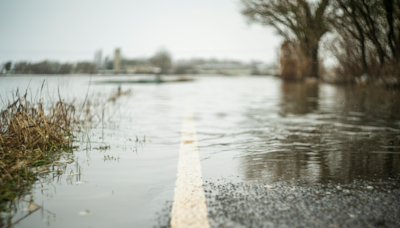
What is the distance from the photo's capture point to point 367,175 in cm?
431

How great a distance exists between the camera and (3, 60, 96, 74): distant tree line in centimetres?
862

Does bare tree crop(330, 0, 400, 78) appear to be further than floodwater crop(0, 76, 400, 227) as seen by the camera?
Yes

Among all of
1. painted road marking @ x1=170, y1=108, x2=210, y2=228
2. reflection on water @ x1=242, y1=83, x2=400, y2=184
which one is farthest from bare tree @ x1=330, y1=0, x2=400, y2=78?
painted road marking @ x1=170, y1=108, x2=210, y2=228

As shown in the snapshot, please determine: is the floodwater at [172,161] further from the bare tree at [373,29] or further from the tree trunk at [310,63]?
the tree trunk at [310,63]

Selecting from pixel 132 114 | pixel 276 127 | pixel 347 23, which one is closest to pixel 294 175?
pixel 276 127

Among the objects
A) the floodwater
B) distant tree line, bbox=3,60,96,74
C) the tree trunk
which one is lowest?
the floodwater

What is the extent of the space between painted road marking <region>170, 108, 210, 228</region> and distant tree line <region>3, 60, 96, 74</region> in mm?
4578

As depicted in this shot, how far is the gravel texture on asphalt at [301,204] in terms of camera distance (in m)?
2.93

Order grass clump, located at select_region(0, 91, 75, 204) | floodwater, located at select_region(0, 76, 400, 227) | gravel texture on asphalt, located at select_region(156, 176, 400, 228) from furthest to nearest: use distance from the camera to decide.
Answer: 1. grass clump, located at select_region(0, 91, 75, 204)
2. floodwater, located at select_region(0, 76, 400, 227)
3. gravel texture on asphalt, located at select_region(156, 176, 400, 228)

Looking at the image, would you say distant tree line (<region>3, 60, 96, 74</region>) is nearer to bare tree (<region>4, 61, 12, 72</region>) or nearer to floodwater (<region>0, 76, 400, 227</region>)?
bare tree (<region>4, 61, 12, 72</region>)

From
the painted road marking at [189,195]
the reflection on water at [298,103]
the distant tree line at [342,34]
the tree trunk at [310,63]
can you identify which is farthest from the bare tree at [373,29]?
the painted road marking at [189,195]

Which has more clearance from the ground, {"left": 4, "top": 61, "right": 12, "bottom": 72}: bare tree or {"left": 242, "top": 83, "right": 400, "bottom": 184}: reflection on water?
{"left": 4, "top": 61, "right": 12, "bottom": 72}: bare tree

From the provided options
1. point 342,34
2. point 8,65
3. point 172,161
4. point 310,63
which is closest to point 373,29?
point 342,34

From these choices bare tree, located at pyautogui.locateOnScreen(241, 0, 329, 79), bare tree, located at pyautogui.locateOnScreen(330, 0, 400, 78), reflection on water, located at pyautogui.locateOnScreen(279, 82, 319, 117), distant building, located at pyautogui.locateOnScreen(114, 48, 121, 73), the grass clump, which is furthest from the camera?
bare tree, located at pyautogui.locateOnScreen(241, 0, 329, 79)
